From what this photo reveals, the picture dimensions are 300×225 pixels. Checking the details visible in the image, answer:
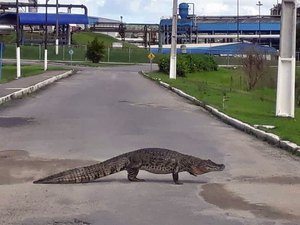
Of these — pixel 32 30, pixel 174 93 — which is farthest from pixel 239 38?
pixel 174 93

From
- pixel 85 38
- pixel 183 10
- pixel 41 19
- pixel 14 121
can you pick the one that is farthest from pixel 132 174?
pixel 85 38

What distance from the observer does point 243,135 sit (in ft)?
54.2

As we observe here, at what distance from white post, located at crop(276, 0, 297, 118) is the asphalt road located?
223 cm

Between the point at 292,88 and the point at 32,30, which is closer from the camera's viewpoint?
the point at 292,88

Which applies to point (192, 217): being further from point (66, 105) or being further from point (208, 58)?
point (208, 58)

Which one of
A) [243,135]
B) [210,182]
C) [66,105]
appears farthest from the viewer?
[66,105]

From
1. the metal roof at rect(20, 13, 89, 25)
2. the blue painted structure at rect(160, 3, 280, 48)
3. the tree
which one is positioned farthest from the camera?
the blue painted structure at rect(160, 3, 280, 48)

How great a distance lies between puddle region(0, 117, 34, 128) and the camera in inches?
704

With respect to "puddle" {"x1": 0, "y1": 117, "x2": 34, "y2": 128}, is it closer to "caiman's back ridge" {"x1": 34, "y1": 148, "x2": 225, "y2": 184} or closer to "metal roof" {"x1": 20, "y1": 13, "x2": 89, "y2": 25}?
"caiman's back ridge" {"x1": 34, "y1": 148, "x2": 225, "y2": 184}

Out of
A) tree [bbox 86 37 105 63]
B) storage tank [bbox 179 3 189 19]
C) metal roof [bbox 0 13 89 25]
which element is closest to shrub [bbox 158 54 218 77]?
tree [bbox 86 37 105 63]

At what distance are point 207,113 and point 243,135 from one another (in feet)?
19.8

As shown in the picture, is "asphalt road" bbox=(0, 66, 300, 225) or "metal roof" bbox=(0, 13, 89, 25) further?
"metal roof" bbox=(0, 13, 89, 25)

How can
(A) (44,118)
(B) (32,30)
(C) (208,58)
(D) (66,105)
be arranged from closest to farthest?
(A) (44,118) → (D) (66,105) → (C) (208,58) → (B) (32,30)

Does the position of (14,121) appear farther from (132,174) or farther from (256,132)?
(132,174)
